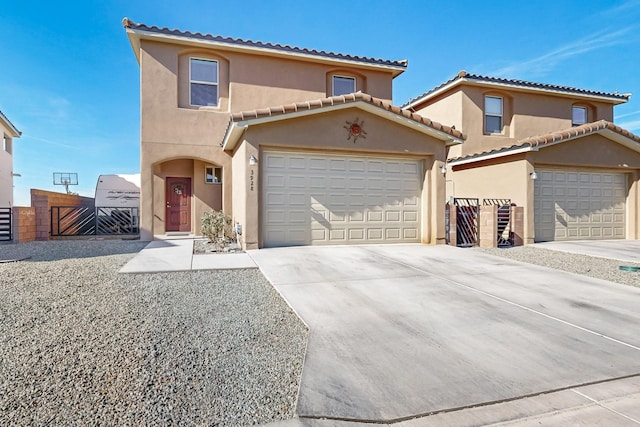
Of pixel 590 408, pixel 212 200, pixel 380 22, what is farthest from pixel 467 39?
pixel 590 408

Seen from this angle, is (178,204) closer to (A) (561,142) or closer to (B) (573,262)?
(B) (573,262)

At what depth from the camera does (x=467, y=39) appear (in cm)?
1377

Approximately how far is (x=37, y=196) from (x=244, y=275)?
10.6 meters

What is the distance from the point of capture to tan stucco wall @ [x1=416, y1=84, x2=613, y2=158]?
14.4 meters

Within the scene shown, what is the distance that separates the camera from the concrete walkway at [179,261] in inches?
268

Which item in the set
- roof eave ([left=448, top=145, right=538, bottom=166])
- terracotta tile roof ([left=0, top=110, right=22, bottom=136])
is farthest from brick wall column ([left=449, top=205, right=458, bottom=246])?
terracotta tile roof ([left=0, top=110, right=22, bottom=136])

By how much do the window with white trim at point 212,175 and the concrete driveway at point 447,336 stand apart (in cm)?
719

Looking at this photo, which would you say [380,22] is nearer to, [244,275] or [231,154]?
[231,154]

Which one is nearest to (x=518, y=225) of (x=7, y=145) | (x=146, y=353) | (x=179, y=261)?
(x=179, y=261)

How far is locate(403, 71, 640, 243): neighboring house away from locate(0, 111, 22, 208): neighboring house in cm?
2274

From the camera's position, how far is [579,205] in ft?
40.9

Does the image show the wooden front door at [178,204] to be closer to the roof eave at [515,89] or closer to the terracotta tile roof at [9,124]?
the roof eave at [515,89]

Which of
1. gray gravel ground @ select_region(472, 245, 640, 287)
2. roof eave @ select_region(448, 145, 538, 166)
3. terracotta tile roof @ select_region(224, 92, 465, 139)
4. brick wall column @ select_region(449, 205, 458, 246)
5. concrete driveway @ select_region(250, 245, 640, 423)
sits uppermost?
terracotta tile roof @ select_region(224, 92, 465, 139)

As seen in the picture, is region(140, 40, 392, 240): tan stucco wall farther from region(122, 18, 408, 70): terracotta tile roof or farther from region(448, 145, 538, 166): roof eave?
region(448, 145, 538, 166): roof eave
